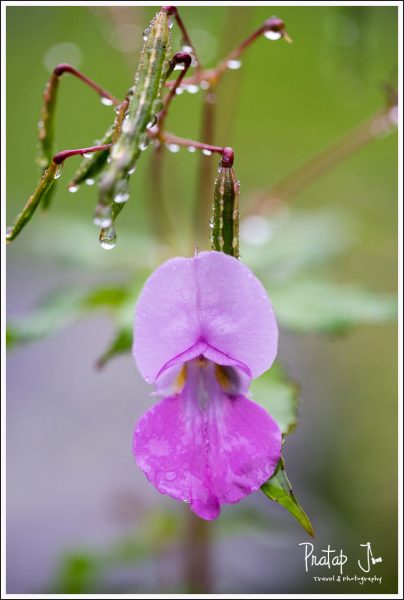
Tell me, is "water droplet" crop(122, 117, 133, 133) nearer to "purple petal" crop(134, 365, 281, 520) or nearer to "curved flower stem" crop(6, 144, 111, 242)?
"curved flower stem" crop(6, 144, 111, 242)

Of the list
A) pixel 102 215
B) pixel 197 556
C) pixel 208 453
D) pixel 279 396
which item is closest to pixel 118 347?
pixel 279 396

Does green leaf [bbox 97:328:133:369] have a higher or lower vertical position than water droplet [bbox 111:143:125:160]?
lower

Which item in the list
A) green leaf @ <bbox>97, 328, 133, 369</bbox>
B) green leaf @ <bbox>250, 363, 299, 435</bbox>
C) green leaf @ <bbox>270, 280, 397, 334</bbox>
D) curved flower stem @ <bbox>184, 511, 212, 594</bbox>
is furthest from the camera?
curved flower stem @ <bbox>184, 511, 212, 594</bbox>

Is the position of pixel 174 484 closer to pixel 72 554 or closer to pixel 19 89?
pixel 72 554

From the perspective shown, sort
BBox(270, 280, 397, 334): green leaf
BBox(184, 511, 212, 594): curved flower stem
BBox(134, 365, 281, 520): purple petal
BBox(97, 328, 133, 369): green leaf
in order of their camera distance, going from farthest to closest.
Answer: BBox(184, 511, 212, 594): curved flower stem < BBox(270, 280, 397, 334): green leaf < BBox(97, 328, 133, 369): green leaf < BBox(134, 365, 281, 520): purple petal

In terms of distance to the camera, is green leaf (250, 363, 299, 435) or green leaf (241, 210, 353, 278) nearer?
green leaf (250, 363, 299, 435)

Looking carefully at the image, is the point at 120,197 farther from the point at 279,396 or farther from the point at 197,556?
the point at 197,556

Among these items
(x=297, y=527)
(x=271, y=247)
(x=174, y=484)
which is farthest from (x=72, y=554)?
(x=174, y=484)

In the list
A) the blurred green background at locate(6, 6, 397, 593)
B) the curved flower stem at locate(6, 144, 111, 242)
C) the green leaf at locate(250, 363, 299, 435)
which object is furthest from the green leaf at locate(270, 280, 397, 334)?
the curved flower stem at locate(6, 144, 111, 242)
